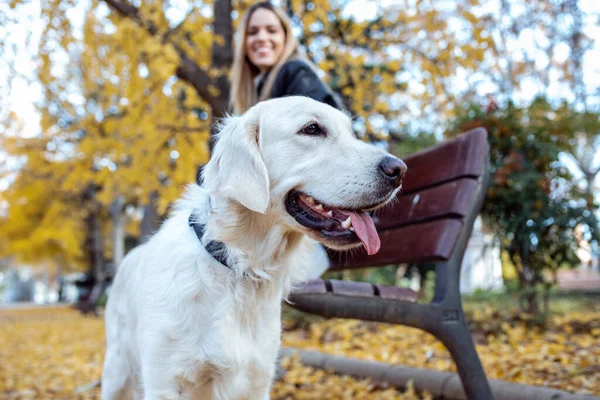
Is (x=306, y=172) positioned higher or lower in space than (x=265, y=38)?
lower

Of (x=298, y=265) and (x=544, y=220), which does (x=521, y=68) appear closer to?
(x=544, y=220)

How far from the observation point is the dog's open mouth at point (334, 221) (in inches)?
86.3

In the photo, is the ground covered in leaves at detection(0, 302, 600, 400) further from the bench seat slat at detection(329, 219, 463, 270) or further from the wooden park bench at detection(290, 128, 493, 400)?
the wooden park bench at detection(290, 128, 493, 400)

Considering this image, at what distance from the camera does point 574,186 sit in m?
6.27

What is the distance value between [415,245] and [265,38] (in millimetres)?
1921

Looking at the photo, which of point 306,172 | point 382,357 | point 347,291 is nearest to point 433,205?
point 347,291

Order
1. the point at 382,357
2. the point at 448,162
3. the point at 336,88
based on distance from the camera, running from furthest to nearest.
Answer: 1. the point at 336,88
2. the point at 382,357
3. the point at 448,162

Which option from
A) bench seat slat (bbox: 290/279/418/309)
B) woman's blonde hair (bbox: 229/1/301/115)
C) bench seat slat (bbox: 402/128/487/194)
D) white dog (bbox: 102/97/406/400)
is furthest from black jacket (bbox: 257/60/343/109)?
bench seat slat (bbox: 290/279/418/309)

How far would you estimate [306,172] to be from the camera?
2236 mm

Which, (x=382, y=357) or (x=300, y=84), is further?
(x=382, y=357)

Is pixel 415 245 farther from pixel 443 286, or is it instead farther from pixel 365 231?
pixel 365 231

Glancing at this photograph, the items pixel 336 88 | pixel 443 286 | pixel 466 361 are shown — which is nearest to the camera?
pixel 466 361

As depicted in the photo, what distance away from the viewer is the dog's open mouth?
86.3 inches

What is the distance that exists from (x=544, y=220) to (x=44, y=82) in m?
5.92
